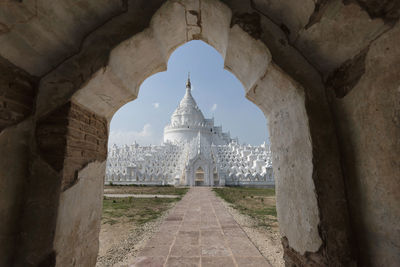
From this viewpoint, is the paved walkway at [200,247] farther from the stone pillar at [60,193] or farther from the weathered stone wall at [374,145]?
the weathered stone wall at [374,145]

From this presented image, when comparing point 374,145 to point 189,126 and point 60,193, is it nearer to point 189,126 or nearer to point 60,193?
point 60,193

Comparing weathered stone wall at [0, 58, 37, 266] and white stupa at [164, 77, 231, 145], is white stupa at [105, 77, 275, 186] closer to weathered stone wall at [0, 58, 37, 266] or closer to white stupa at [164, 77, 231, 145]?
white stupa at [164, 77, 231, 145]

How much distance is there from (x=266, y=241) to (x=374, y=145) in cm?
326

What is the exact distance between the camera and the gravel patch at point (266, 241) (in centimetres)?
313

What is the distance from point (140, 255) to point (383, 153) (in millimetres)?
3485

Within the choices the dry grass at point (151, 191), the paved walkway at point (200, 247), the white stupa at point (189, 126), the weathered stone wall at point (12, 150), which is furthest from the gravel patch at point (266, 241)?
the white stupa at point (189, 126)

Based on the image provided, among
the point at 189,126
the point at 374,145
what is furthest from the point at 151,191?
the point at 189,126

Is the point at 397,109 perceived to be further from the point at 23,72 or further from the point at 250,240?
the point at 250,240

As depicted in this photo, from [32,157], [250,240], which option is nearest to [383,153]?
[32,157]

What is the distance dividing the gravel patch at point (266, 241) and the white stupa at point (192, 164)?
2142 cm

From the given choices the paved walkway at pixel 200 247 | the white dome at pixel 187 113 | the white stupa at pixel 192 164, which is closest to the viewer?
the paved walkway at pixel 200 247

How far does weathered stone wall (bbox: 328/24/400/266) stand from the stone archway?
0.12 metres

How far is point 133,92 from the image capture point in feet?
7.90

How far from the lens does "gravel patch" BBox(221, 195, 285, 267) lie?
3.13 m
